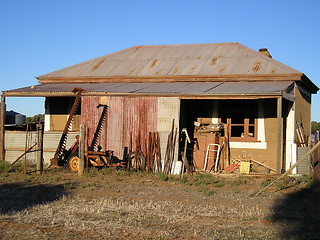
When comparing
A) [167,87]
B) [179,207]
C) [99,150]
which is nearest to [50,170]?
[99,150]

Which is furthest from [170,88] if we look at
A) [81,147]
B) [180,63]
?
[81,147]

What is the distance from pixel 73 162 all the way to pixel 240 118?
6.50m

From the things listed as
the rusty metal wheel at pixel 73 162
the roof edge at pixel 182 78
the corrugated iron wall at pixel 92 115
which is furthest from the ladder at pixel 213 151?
the rusty metal wheel at pixel 73 162

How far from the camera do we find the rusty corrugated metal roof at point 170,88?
1639 centimetres

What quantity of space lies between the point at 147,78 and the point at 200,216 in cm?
1083

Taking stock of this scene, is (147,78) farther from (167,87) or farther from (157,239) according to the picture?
(157,239)

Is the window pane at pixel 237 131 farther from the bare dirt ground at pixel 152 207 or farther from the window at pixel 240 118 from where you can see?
the bare dirt ground at pixel 152 207

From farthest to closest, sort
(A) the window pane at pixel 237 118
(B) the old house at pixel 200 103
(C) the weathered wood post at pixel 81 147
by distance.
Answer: (A) the window pane at pixel 237 118 < (B) the old house at pixel 200 103 < (C) the weathered wood post at pixel 81 147

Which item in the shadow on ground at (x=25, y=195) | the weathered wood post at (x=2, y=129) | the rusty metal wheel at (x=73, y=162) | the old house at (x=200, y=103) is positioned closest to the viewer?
the shadow on ground at (x=25, y=195)

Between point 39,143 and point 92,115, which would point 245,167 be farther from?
point 39,143

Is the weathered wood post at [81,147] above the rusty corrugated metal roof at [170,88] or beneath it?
beneath

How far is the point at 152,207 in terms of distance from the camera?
417 inches

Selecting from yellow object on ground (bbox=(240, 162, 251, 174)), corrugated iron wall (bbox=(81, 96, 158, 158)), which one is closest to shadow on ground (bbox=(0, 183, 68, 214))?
corrugated iron wall (bbox=(81, 96, 158, 158))

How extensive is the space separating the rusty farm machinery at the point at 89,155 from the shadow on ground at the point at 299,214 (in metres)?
6.75
